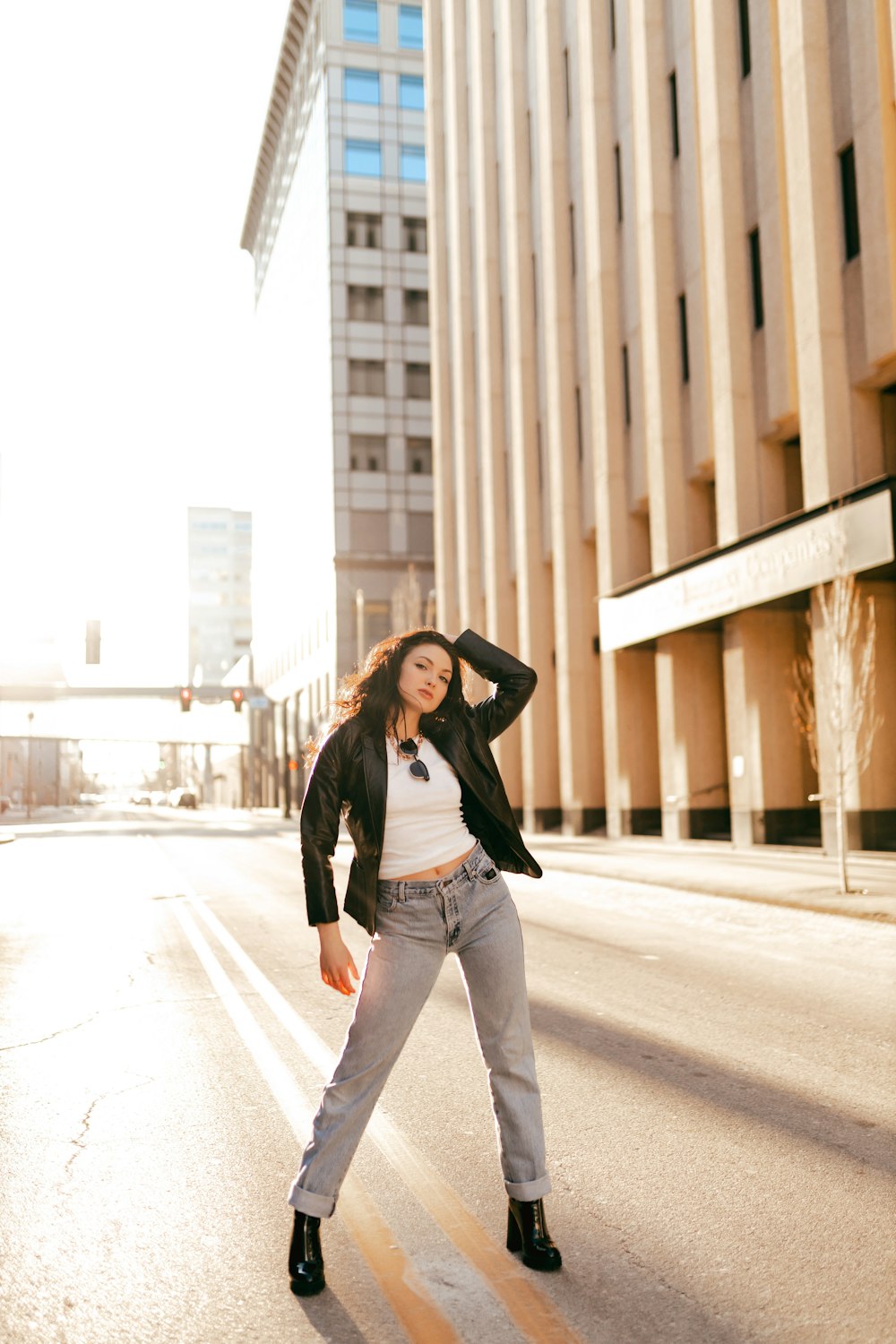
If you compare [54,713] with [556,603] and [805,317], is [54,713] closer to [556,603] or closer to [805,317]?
[556,603]

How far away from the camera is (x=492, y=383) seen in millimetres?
38281

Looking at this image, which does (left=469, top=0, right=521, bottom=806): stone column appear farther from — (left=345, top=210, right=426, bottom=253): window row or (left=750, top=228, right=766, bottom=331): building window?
(left=345, top=210, right=426, bottom=253): window row

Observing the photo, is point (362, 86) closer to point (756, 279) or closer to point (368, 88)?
point (368, 88)

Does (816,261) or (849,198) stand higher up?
(849,198)

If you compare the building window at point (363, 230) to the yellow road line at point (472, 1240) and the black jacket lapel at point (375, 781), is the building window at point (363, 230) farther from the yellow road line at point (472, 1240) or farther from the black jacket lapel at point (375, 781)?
the black jacket lapel at point (375, 781)

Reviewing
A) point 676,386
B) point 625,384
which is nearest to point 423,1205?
point 676,386

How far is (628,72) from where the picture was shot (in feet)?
92.5

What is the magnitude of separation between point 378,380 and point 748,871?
50.1 meters

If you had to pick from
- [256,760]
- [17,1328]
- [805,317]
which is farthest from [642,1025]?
[256,760]

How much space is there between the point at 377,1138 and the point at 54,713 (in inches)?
3851

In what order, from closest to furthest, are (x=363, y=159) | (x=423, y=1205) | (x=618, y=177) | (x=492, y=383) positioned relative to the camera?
1. (x=423, y=1205)
2. (x=618, y=177)
3. (x=492, y=383)
4. (x=363, y=159)

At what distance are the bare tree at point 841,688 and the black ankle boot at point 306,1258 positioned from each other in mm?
10530

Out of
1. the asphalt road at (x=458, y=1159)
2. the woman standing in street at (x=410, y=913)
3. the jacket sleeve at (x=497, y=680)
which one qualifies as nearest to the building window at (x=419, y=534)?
the asphalt road at (x=458, y=1159)

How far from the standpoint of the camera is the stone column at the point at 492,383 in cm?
3800
